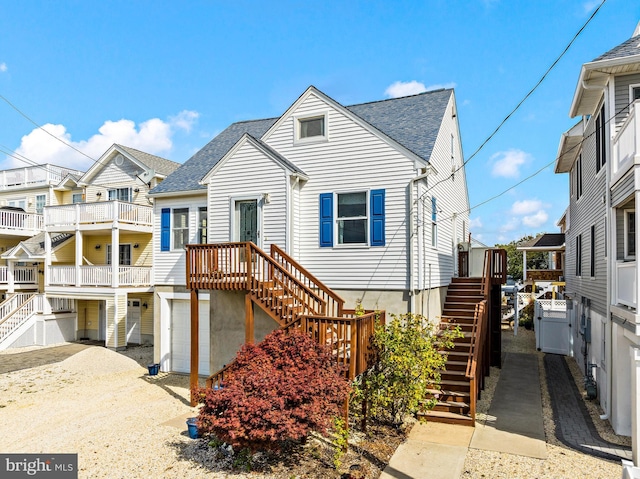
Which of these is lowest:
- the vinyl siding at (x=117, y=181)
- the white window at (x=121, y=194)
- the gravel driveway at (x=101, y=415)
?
the gravel driveway at (x=101, y=415)

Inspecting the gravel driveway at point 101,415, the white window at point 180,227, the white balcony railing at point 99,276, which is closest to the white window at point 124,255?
the white balcony railing at point 99,276

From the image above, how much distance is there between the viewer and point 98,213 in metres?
18.7

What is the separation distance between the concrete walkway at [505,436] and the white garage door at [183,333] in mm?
8492

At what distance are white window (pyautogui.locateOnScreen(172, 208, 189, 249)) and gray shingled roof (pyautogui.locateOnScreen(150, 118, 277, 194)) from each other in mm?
816

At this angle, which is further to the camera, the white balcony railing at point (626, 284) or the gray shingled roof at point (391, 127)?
the gray shingled roof at point (391, 127)

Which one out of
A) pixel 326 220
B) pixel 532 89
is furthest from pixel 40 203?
pixel 532 89

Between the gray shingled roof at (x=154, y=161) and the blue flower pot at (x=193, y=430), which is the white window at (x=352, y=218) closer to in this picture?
the blue flower pot at (x=193, y=430)

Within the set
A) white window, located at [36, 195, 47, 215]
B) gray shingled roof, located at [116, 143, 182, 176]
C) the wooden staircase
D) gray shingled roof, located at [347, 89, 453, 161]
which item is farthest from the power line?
white window, located at [36, 195, 47, 215]

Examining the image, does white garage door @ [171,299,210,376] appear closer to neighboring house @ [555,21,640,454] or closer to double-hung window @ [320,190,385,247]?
double-hung window @ [320,190,385,247]

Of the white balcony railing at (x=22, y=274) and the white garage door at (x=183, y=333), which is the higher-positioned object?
the white balcony railing at (x=22, y=274)

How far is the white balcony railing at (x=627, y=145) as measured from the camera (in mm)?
7375

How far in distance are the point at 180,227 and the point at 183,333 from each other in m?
3.83

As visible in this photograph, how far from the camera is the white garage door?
47.3ft

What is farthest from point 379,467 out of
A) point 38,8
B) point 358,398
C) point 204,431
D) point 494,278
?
point 38,8
